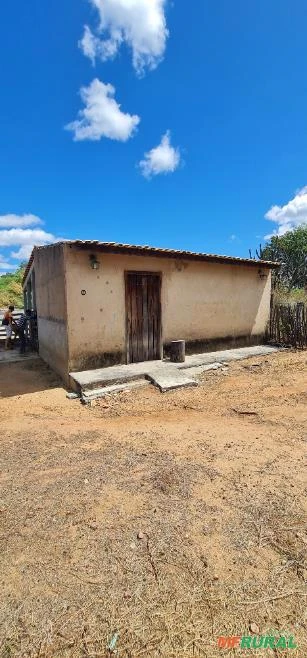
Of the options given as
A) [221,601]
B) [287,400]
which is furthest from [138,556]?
[287,400]

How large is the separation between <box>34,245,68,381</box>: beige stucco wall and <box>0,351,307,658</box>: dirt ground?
114 inches

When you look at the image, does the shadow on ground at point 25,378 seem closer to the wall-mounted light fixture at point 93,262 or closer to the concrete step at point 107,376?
the concrete step at point 107,376

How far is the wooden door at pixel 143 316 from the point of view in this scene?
8172mm

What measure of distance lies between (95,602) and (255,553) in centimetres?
118

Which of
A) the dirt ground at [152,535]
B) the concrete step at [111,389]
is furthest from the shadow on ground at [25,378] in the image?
the dirt ground at [152,535]

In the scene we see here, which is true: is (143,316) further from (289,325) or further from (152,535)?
(152,535)

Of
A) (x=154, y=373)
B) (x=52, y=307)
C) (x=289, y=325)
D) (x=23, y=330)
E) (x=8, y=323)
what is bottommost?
(x=154, y=373)

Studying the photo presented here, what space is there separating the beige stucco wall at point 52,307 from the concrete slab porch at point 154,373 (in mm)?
936

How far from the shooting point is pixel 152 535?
104 inches

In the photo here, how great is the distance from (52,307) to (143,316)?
2414mm

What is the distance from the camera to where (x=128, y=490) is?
3293 millimetres

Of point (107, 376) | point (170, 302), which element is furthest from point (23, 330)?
point (107, 376)

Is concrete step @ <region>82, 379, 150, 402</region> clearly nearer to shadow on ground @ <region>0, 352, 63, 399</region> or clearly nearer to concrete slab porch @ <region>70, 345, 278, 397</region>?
concrete slab porch @ <region>70, 345, 278, 397</region>

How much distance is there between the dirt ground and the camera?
1.93 metres
